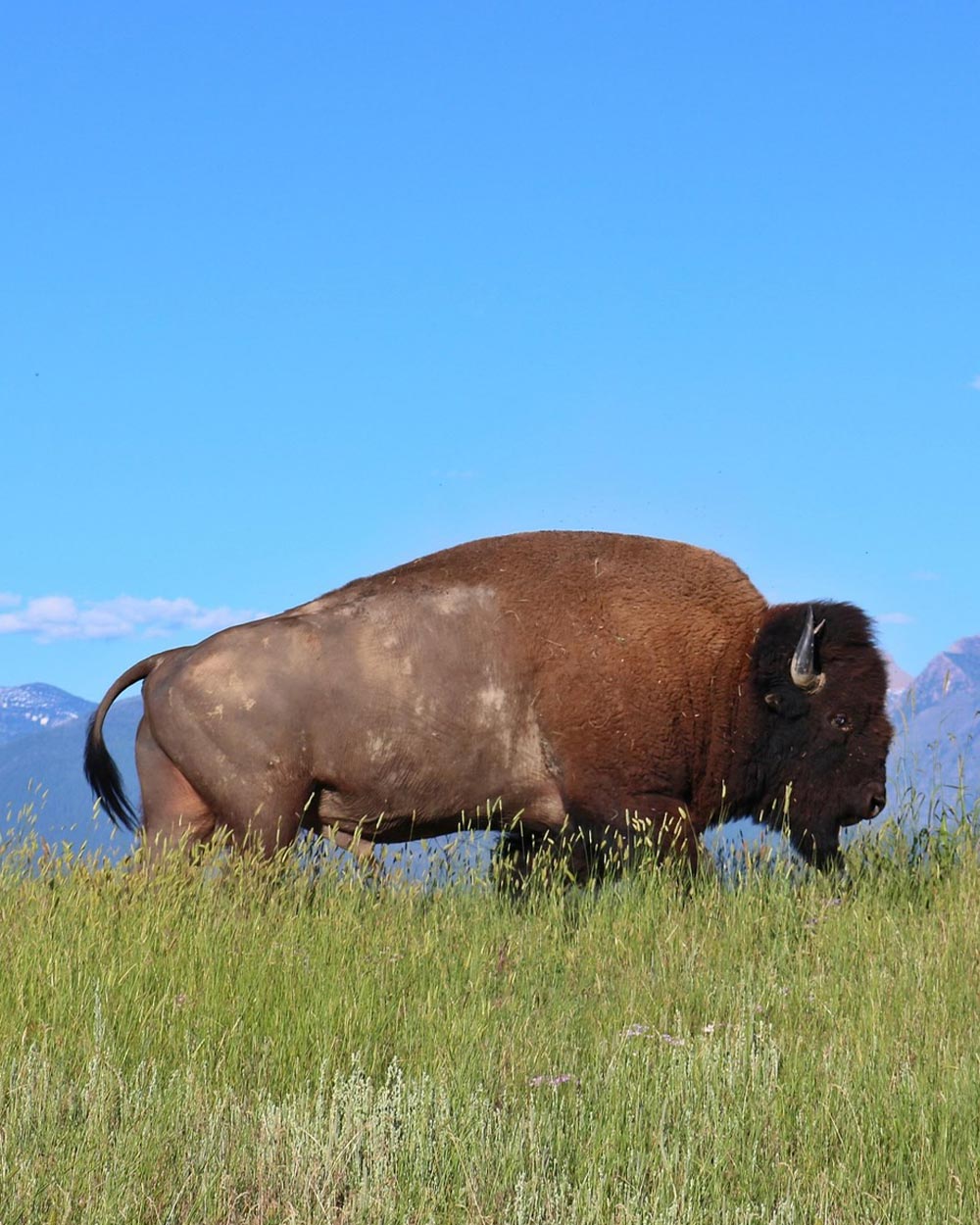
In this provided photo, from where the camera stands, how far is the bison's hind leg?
7.89m

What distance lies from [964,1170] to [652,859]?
345 cm

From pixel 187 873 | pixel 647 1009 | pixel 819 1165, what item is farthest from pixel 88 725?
pixel 819 1165

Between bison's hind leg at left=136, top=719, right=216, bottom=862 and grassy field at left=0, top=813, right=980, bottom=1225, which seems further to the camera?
bison's hind leg at left=136, top=719, right=216, bottom=862

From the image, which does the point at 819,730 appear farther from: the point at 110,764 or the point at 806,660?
the point at 110,764

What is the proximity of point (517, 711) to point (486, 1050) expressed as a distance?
331 centimetres

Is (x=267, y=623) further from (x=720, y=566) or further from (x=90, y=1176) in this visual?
(x=90, y=1176)

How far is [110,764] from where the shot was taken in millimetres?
8375

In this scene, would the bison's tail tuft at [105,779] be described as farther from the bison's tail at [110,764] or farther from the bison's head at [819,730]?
the bison's head at [819,730]

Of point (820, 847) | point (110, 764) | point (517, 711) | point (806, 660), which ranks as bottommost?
point (820, 847)

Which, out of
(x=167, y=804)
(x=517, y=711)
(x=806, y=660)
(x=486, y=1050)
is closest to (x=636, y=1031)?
(x=486, y=1050)

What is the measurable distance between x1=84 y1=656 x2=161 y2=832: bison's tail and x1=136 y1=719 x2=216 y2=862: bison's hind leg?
0.74ft

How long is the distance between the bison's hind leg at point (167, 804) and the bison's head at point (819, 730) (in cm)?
330

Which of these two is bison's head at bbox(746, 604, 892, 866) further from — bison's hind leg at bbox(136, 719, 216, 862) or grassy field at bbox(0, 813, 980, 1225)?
bison's hind leg at bbox(136, 719, 216, 862)

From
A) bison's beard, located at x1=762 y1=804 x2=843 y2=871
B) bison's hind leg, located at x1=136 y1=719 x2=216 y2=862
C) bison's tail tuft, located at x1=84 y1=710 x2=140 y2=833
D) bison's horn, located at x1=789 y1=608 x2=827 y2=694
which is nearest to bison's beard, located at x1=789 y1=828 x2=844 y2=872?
bison's beard, located at x1=762 y1=804 x2=843 y2=871
